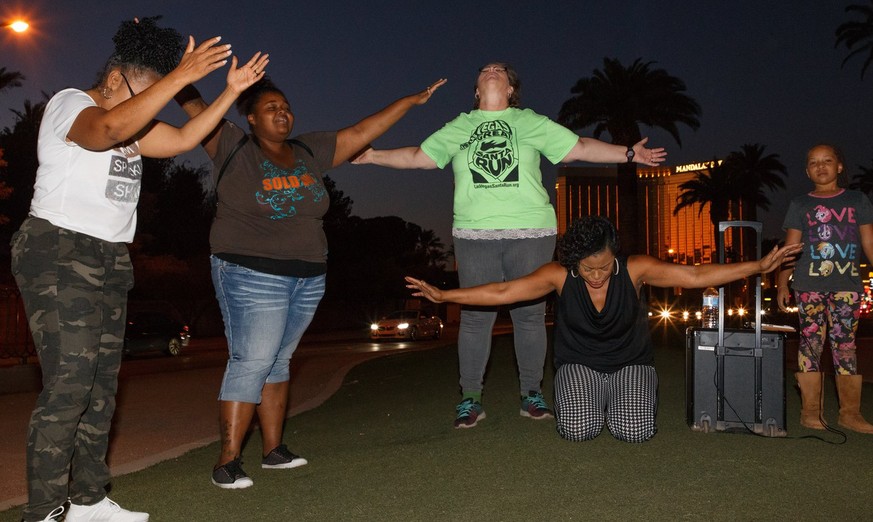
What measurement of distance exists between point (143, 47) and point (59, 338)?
1337 millimetres

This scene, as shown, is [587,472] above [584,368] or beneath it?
beneath

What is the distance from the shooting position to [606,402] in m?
5.04

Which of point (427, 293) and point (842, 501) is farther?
point (427, 293)

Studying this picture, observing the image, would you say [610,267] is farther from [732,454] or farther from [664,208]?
[664,208]

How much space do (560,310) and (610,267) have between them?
0.47m

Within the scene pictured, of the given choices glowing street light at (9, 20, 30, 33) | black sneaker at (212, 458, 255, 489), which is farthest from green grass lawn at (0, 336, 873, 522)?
glowing street light at (9, 20, 30, 33)

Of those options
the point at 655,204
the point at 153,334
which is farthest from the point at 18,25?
the point at 655,204

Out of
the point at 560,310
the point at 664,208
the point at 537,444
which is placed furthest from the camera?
the point at 664,208

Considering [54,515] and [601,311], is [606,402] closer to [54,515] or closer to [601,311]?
[601,311]

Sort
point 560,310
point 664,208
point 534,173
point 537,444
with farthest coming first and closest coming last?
point 664,208 < point 534,173 < point 560,310 < point 537,444

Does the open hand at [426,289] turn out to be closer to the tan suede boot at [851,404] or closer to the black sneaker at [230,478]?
the black sneaker at [230,478]

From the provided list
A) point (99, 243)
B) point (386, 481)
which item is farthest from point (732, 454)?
point (99, 243)

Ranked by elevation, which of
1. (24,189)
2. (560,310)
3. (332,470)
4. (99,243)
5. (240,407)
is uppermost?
(24,189)

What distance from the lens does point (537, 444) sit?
457 cm
